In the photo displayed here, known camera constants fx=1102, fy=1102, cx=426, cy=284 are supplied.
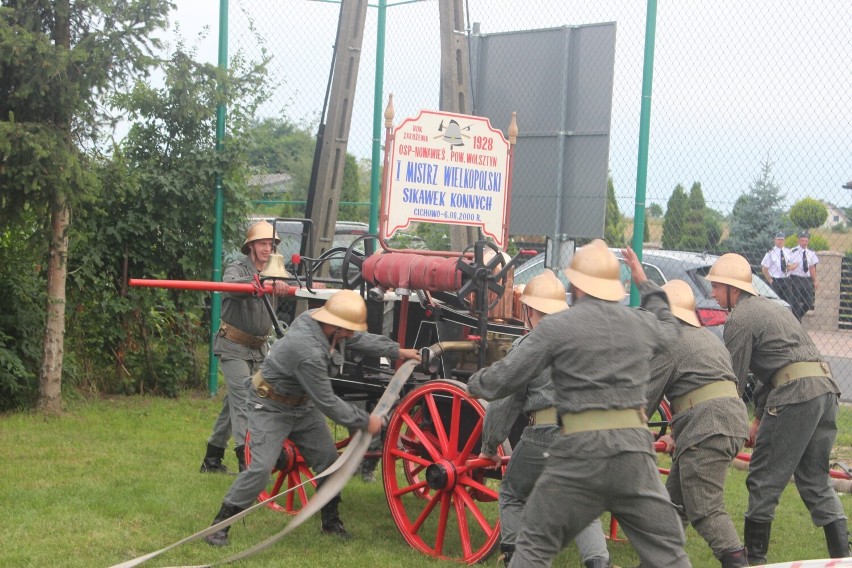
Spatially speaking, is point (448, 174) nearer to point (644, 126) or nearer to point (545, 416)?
point (644, 126)

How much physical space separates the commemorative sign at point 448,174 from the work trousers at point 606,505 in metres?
3.08

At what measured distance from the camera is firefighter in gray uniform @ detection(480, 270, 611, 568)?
5.31m

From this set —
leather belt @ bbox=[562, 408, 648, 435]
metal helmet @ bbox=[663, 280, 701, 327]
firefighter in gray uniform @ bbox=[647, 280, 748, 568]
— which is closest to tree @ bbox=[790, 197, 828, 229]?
metal helmet @ bbox=[663, 280, 701, 327]

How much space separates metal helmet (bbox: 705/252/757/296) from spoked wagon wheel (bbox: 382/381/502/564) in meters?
1.51

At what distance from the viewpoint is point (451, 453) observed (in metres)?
6.15

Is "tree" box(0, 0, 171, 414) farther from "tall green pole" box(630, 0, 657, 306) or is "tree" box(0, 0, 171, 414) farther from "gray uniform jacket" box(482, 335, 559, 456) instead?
"gray uniform jacket" box(482, 335, 559, 456)

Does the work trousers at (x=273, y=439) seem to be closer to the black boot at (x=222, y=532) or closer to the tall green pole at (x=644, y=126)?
the black boot at (x=222, y=532)

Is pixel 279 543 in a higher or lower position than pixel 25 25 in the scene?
lower

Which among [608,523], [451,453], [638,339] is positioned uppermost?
[638,339]

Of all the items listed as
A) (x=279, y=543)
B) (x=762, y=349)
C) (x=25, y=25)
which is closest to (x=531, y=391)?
(x=762, y=349)

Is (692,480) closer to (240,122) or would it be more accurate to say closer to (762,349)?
(762,349)

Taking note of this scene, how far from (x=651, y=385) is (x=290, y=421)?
2055 millimetres

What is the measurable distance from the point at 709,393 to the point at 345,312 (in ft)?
6.34

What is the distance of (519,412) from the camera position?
18.2 feet
